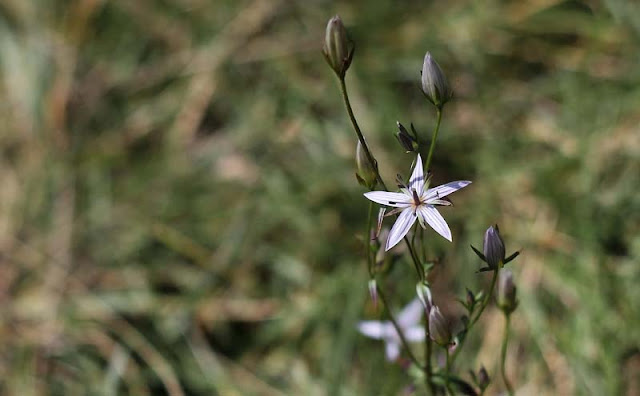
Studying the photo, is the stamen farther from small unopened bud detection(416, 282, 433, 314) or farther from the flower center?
small unopened bud detection(416, 282, 433, 314)

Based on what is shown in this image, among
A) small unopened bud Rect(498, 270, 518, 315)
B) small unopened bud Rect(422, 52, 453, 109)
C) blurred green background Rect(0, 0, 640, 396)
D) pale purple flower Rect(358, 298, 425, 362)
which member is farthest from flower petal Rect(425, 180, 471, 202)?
blurred green background Rect(0, 0, 640, 396)

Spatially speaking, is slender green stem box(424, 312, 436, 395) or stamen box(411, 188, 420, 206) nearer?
stamen box(411, 188, 420, 206)

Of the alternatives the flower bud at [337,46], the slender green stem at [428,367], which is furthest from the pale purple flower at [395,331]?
the flower bud at [337,46]

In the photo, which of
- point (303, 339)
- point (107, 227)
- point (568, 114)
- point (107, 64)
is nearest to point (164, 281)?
point (107, 227)

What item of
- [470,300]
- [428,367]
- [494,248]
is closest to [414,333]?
[428,367]

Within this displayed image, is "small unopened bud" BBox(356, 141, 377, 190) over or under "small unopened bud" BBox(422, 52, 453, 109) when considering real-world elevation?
under

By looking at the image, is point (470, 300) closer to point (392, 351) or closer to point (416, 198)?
point (416, 198)
